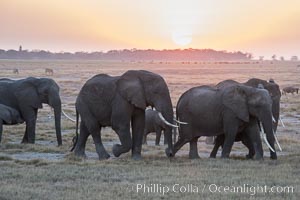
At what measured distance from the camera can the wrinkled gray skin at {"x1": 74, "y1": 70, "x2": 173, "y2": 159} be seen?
13.3 m

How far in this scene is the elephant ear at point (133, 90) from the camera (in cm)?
1330

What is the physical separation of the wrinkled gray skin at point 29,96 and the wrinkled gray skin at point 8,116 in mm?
382

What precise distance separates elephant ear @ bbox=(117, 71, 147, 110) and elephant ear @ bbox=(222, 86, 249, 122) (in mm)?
1970

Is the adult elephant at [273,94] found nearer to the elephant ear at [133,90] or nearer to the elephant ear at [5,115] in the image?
the elephant ear at [133,90]

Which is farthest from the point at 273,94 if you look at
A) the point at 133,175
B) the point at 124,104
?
the point at 133,175

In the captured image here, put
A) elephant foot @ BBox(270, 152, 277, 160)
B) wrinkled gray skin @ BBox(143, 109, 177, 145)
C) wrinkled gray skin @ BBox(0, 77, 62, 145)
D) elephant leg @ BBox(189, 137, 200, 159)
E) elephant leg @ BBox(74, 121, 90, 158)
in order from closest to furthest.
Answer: elephant foot @ BBox(270, 152, 277, 160) < elephant leg @ BBox(189, 137, 200, 159) < elephant leg @ BBox(74, 121, 90, 158) < wrinkled gray skin @ BBox(0, 77, 62, 145) < wrinkled gray skin @ BBox(143, 109, 177, 145)

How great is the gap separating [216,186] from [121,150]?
12.8 feet

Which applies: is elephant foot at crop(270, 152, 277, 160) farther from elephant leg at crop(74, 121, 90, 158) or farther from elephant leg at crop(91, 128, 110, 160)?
elephant leg at crop(74, 121, 90, 158)

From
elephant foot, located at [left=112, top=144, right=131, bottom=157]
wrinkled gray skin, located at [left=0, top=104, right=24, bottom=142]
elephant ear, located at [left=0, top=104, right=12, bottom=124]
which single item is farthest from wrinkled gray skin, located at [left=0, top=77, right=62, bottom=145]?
elephant foot, located at [left=112, top=144, right=131, bottom=157]

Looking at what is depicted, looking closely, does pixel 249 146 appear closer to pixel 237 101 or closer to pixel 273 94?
pixel 237 101

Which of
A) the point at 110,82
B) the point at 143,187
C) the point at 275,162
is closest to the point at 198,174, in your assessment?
the point at 143,187

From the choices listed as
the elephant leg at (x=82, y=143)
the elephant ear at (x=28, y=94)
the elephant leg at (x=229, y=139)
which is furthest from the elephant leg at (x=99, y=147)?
the elephant ear at (x=28, y=94)

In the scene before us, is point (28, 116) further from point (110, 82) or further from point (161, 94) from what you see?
point (161, 94)

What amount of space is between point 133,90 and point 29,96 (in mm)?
5363
